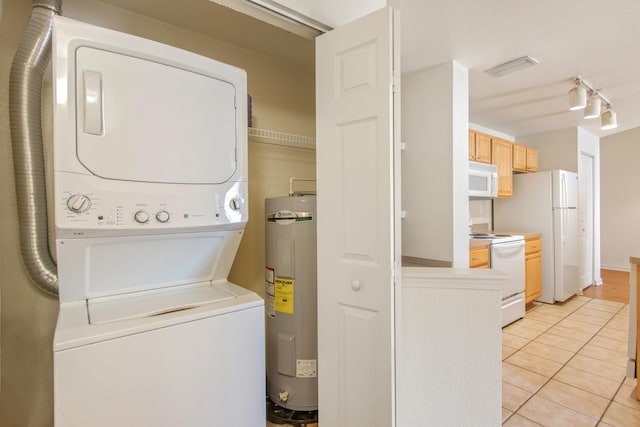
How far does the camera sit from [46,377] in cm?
141

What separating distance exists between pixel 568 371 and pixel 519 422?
0.90 meters

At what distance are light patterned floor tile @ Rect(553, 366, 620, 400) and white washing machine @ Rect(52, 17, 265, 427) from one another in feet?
7.46

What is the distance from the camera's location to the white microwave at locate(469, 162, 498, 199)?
328cm

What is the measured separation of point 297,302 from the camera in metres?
1.70

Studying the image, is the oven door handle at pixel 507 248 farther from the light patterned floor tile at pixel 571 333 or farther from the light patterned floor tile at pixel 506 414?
the light patterned floor tile at pixel 506 414

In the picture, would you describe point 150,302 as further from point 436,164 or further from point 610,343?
point 610,343

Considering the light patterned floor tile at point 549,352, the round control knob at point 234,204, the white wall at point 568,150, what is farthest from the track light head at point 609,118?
the round control knob at point 234,204

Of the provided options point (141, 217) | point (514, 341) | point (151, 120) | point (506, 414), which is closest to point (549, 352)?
point (514, 341)

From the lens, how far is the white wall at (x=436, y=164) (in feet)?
7.07

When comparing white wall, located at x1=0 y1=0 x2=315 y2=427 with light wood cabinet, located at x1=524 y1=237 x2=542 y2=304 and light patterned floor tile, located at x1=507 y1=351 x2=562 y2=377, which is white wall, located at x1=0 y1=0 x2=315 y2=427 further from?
light wood cabinet, located at x1=524 y1=237 x2=542 y2=304

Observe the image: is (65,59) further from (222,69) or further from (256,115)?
(256,115)

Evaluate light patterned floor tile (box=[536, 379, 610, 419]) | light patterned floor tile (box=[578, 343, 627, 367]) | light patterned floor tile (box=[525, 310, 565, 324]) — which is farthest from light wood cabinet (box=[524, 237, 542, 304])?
light patterned floor tile (box=[536, 379, 610, 419])

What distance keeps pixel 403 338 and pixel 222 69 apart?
4.88 ft

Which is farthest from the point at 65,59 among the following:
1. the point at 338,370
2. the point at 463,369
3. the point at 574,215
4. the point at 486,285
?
the point at 574,215
